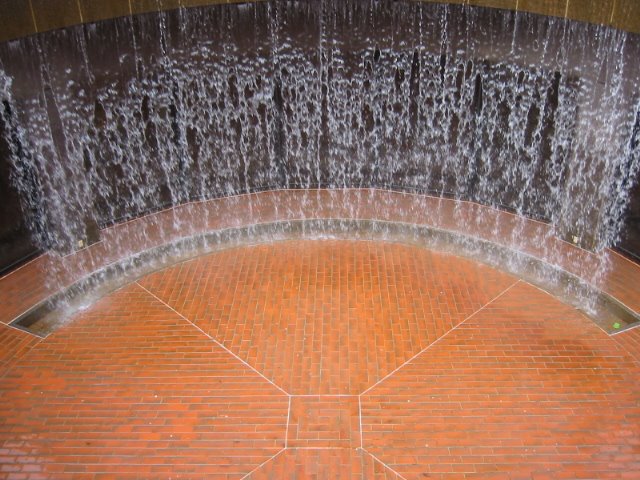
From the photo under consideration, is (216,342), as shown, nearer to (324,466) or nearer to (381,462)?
(324,466)

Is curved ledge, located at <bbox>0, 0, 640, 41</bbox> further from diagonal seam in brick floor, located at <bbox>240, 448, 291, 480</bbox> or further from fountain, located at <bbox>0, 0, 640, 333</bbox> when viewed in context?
diagonal seam in brick floor, located at <bbox>240, 448, 291, 480</bbox>

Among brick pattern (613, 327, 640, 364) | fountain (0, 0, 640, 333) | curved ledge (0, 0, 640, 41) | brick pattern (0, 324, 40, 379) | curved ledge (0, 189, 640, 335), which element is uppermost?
curved ledge (0, 0, 640, 41)

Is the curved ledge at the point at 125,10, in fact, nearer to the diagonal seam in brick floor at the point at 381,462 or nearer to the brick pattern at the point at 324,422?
the brick pattern at the point at 324,422

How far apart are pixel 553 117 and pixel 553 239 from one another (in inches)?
61.3

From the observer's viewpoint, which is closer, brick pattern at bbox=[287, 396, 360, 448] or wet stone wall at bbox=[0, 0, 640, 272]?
brick pattern at bbox=[287, 396, 360, 448]

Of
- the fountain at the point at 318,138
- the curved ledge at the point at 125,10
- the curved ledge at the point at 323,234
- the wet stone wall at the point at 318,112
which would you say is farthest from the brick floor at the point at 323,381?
the curved ledge at the point at 125,10

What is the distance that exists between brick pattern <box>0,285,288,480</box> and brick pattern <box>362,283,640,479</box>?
1.14m

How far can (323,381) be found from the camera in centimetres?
600

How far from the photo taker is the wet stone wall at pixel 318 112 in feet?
22.9

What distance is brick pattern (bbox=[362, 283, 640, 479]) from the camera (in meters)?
5.18

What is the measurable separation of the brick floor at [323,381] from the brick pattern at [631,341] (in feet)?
0.06

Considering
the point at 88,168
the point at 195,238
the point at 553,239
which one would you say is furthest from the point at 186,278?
the point at 553,239

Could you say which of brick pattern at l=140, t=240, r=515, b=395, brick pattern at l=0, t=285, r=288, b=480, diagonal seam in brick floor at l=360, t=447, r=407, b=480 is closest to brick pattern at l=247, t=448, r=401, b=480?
diagonal seam in brick floor at l=360, t=447, r=407, b=480

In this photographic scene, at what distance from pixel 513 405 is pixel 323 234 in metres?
3.51
